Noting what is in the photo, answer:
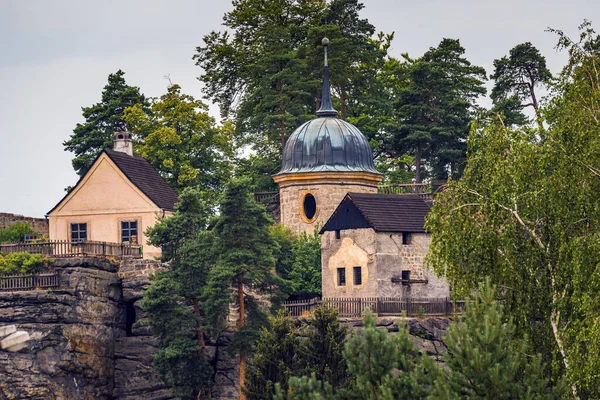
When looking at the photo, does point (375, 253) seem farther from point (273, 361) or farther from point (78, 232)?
point (78, 232)

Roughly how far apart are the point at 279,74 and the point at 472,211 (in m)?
33.0

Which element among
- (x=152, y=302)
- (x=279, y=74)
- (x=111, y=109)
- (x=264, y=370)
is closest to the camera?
(x=264, y=370)

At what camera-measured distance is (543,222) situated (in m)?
39.6

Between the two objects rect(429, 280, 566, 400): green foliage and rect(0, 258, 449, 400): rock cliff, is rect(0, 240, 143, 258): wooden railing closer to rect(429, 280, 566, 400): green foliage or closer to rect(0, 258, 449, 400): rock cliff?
rect(0, 258, 449, 400): rock cliff

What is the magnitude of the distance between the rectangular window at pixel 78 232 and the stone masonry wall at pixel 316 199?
27.0 ft

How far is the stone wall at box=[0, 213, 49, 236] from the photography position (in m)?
68.4

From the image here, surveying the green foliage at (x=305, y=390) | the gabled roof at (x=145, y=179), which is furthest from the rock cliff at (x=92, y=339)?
the green foliage at (x=305, y=390)

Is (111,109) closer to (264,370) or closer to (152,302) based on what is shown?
(152,302)

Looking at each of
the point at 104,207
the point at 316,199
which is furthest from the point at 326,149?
the point at 104,207

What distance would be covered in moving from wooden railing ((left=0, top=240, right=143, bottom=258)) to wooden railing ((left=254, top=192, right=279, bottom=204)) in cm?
675

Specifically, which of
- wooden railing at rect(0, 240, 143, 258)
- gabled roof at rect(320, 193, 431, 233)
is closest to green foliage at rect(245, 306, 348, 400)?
gabled roof at rect(320, 193, 431, 233)

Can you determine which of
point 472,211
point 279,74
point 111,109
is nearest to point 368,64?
point 279,74

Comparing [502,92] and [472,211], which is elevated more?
[502,92]

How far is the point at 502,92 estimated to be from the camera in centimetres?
7288
